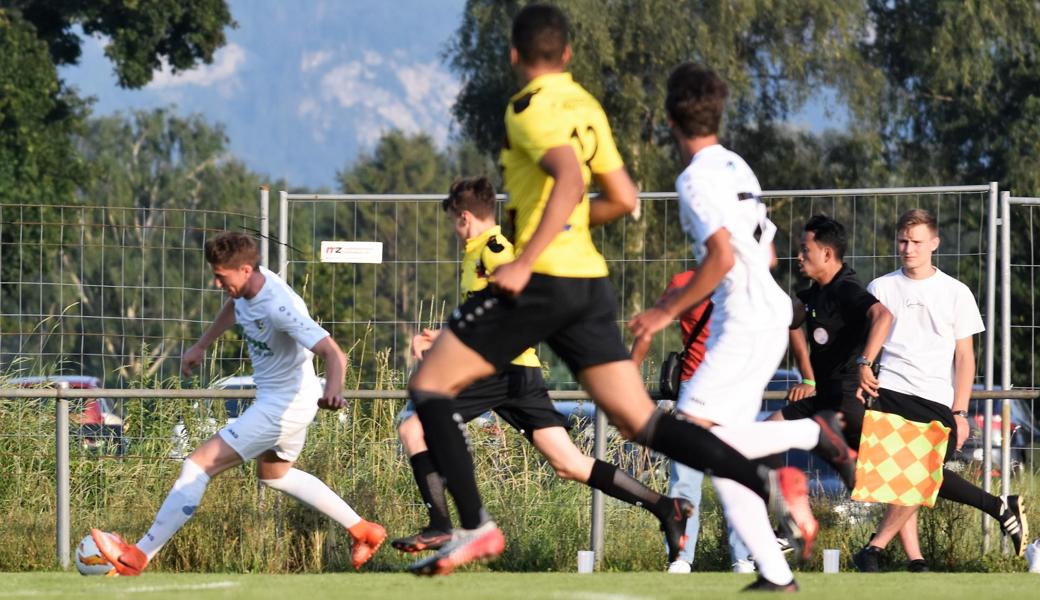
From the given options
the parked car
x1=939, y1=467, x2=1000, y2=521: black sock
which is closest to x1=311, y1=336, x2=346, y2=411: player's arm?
the parked car

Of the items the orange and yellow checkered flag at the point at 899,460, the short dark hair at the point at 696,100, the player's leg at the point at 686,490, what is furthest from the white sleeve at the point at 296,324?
the orange and yellow checkered flag at the point at 899,460

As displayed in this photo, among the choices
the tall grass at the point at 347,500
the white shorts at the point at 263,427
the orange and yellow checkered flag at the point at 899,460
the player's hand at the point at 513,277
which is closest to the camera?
the player's hand at the point at 513,277

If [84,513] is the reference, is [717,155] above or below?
above

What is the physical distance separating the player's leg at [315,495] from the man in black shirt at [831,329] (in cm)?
234

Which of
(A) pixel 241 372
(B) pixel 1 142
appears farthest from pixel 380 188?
(A) pixel 241 372

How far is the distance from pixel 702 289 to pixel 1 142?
33.9m

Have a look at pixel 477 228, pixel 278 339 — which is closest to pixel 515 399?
pixel 477 228

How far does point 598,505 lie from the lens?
367 inches

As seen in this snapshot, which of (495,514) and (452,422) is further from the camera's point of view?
(495,514)

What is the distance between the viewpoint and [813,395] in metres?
8.92

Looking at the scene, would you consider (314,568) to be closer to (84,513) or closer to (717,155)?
(84,513)

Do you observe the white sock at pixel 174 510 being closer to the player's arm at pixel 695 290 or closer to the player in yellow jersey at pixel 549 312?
the player in yellow jersey at pixel 549 312

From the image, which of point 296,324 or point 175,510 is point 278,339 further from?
point 175,510

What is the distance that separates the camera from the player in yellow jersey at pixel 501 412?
7699mm
